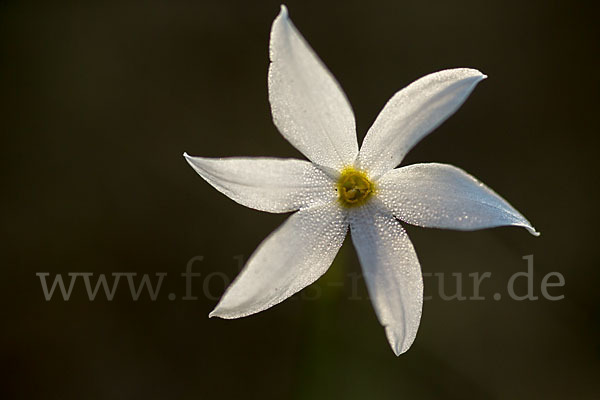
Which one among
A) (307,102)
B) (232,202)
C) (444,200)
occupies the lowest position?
(444,200)

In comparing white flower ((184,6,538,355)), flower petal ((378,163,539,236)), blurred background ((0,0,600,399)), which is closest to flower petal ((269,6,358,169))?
white flower ((184,6,538,355))

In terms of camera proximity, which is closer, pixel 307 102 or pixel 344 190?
pixel 307 102

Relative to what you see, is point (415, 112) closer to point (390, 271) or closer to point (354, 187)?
point (354, 187)

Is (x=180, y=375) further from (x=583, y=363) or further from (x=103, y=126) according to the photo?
(x=583, y=363)

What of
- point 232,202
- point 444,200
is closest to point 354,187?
point 444,200

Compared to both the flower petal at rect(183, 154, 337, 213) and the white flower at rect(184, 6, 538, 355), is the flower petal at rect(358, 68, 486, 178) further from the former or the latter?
the flower petal at rect(183, 154, 337, 213)

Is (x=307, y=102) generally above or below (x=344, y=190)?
above
